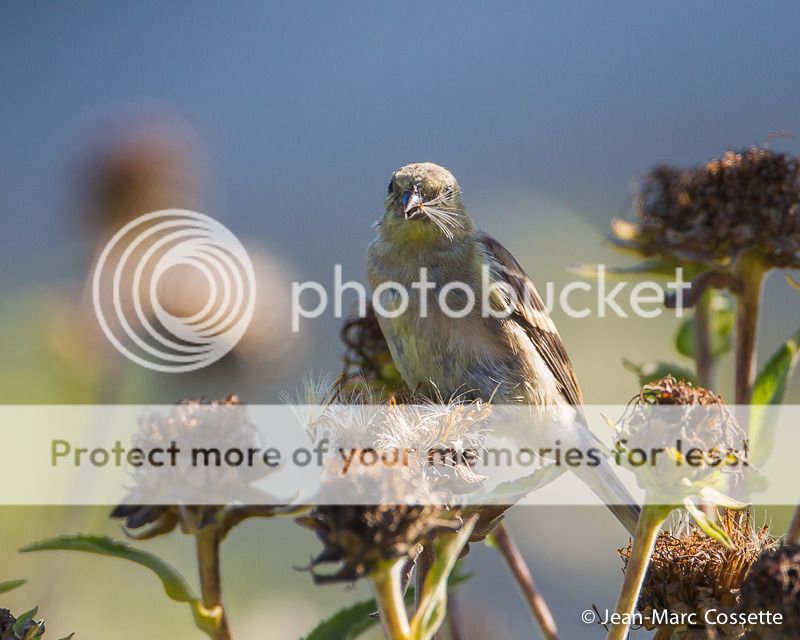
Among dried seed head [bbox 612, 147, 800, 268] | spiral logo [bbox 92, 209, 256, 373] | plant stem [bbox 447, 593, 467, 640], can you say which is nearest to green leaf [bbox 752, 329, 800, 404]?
dried seed head [bbox 612, 147, 800, 268]

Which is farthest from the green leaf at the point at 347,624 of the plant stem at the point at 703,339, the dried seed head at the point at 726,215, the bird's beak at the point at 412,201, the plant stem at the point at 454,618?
the bird's beak at the point at 412,201

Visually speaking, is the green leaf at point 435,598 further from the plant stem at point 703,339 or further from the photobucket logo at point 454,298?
the photobucket logo at point 454,298

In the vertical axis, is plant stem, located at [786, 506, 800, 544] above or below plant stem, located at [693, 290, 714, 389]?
below

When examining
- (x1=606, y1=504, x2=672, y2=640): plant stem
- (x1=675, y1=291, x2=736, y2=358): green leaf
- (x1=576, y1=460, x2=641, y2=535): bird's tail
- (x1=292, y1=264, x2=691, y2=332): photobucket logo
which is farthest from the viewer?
(x1=292, y1=264, x2=691, y2=332): photobucket logo

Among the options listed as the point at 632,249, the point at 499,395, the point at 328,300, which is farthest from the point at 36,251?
the point at 632,249

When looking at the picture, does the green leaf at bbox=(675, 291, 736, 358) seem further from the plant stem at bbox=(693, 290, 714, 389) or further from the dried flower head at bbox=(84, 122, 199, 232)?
the dried flower head at bbox=(84, 122, 199, 232)

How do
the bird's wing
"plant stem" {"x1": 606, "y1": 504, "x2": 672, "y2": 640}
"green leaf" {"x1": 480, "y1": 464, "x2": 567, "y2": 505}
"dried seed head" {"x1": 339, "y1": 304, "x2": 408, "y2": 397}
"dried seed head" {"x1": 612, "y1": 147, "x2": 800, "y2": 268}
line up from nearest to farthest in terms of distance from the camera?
"plant stem" {"x1": 606, "y1": 504, "x2": 672, "y2": 640} < "green leaf" {"x1": 480, "y1": 464, "x2": 567, "y2": 505} < "dried seed head" {"x1": 612, "y1": 147, "x2": 800, "y2": 268} < "dried seed head" {"x1": 339, "y1": 304, "x2": 408, "y2": 397} < the bird's wing
